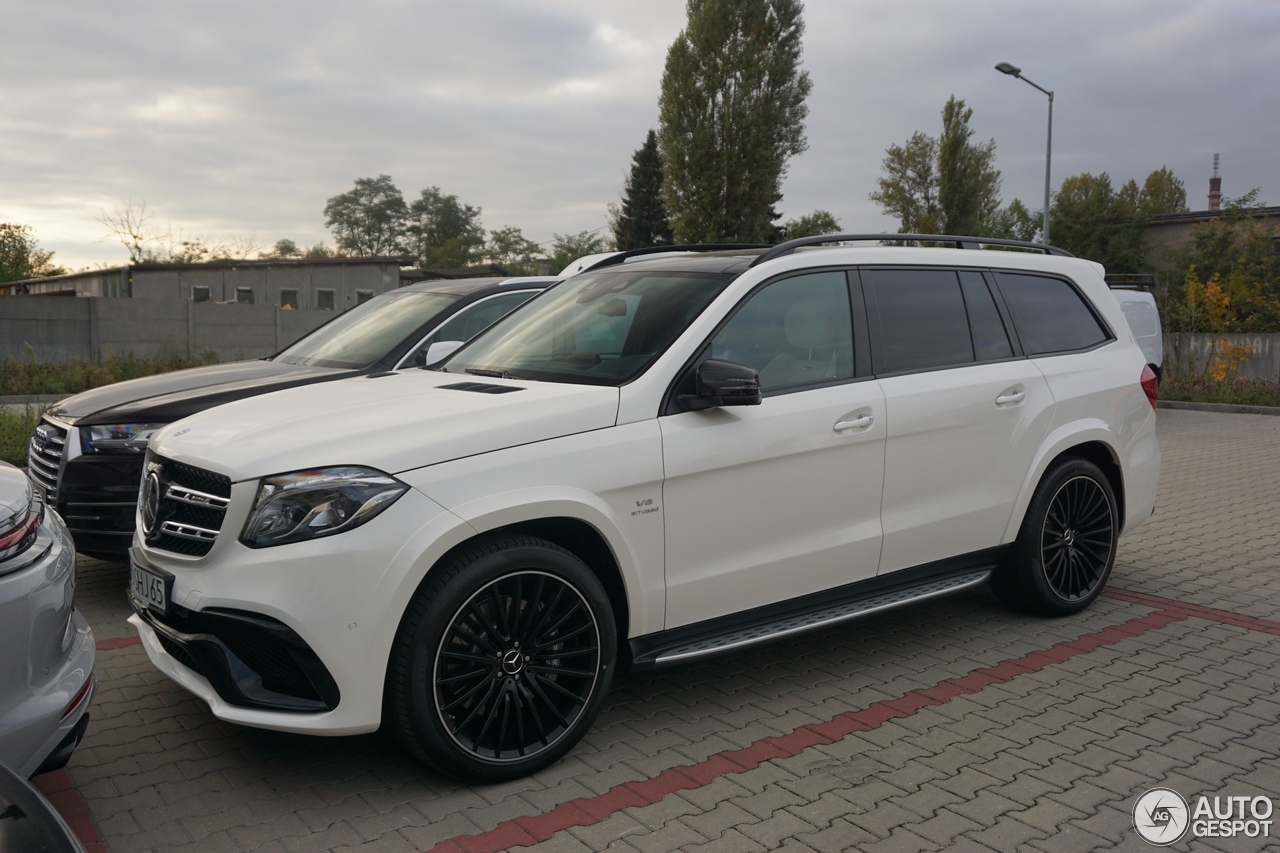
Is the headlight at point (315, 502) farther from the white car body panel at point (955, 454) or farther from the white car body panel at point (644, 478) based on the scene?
the white car body panel at point (955, 454)

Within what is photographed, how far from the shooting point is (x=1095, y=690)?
456 cm

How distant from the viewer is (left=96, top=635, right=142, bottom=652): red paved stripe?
5059 millimetres

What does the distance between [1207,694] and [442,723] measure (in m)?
3.33

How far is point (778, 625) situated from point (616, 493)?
101 centimetres

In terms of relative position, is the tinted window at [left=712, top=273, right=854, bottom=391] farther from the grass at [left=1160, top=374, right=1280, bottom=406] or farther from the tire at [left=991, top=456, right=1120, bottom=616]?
the grass at [left=1160, top=374, right=1280, bottom=406]

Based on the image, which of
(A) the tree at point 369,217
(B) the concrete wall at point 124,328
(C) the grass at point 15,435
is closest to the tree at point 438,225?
(A) the tree at point 369,217

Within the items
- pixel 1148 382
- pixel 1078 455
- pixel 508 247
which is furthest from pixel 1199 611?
pixel 508 247

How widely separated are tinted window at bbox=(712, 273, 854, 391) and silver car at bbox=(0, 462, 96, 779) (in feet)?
7.99

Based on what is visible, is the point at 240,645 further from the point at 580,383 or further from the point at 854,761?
the point at 854,761

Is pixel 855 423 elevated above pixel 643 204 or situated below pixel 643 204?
below

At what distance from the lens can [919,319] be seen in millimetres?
4953

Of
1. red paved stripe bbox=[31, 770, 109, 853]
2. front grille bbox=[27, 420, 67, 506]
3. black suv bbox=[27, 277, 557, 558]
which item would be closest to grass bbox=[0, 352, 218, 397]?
black suv bbox=[27, 277, 557, 558]

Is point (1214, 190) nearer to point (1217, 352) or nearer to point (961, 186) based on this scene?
point (961, 186)

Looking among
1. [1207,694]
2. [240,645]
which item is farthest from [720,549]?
[1207,694]
